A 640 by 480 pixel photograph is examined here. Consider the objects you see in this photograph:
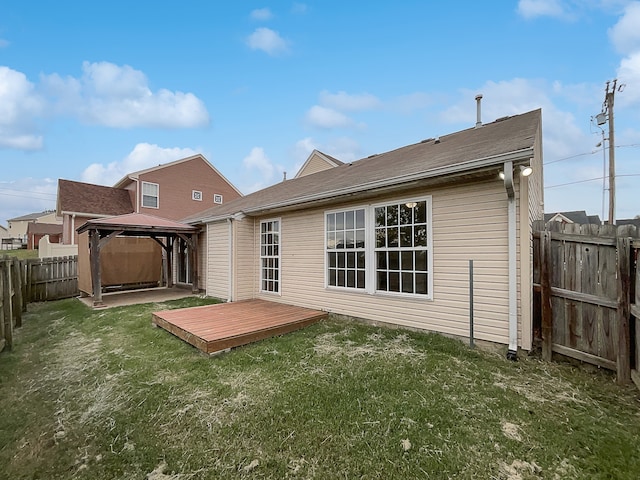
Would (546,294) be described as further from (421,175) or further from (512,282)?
(421,175)

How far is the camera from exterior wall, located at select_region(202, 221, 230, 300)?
849 cm

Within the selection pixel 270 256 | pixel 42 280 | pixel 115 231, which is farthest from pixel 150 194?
pixel 270 256

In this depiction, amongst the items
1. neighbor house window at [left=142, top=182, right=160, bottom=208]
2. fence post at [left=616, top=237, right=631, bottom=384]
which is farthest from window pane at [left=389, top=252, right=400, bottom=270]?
neighbor house window at [left=142, top=182, right=160, bottom=208]

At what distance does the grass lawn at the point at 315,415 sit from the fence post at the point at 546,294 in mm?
247

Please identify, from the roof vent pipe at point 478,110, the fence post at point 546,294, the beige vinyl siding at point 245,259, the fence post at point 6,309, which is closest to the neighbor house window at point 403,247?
the fence post at point 546,294

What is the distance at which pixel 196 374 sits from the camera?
12.0ft

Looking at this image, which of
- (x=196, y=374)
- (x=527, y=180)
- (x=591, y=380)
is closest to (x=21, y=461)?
(x=196, y=374)

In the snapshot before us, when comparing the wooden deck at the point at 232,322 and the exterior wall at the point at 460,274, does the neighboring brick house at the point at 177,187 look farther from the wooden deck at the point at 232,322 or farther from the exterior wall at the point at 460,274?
the exterior wall at the point at 460,274

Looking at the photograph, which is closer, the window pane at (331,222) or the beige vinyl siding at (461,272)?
the beige vinyl siding at (461,272)

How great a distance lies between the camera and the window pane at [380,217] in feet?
17.8

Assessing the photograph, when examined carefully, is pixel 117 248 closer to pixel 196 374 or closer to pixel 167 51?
pixel 167 51

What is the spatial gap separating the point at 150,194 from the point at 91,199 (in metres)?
3.04

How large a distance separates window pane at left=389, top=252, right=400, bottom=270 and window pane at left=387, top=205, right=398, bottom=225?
0.56m

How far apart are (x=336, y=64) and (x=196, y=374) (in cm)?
1146
